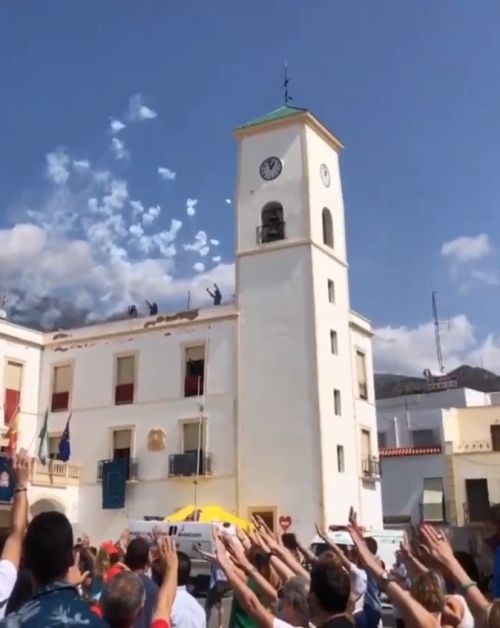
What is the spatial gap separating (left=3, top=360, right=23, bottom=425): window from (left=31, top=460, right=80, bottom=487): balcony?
2.57 m

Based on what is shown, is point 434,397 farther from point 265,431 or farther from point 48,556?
point 48,556

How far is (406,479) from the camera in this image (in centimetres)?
3619

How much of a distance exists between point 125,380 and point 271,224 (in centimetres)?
854

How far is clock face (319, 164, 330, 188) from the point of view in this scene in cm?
3178

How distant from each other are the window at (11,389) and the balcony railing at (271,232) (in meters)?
11.3

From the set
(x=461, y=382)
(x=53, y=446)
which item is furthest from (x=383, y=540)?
(x=461, y=382)

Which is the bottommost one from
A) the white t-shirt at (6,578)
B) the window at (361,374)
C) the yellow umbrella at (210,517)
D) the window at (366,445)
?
the white t-shirt at (6,578)

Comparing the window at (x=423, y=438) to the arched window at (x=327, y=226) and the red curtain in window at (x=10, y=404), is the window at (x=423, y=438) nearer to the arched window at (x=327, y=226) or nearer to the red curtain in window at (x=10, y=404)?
the arched window at (x=327, y=226)

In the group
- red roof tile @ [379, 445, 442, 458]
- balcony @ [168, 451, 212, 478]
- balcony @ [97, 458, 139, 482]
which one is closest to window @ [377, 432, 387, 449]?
red roof tile @ [379, 445, 442, 458]

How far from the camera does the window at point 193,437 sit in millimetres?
29094

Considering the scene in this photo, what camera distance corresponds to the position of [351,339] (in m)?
31.0

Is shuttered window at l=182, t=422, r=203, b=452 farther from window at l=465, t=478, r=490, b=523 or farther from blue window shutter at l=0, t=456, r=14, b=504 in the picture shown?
window at l=465, t=478, r=490, b=523

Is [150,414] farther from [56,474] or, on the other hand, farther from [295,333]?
[295,333]

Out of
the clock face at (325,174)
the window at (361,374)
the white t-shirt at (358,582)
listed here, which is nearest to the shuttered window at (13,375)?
the window at (361,374)
